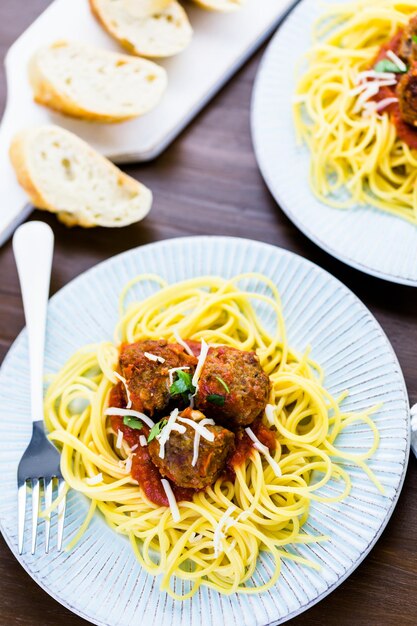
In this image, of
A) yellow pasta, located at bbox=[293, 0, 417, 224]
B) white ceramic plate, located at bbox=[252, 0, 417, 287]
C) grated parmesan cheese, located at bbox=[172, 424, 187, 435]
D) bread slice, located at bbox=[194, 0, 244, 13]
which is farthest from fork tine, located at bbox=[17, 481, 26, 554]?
bread slice, located at bbox=[194, 0, 244, 13]

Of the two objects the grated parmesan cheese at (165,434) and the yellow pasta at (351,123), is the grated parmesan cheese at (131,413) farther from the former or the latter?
the yellow pasta at (351,123)

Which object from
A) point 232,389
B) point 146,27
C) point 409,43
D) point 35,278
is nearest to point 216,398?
point 232,389

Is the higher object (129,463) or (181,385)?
(181,385)

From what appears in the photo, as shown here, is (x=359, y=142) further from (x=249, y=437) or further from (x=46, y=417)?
(x=46, y=417)

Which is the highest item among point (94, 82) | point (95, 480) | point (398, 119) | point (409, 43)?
point (409, 43)

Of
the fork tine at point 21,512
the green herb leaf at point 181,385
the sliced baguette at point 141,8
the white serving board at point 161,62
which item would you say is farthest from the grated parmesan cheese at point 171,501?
the sliced baguette at point 141,8

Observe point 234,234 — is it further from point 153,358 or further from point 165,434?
point 165,434
